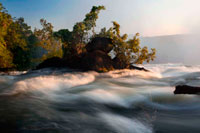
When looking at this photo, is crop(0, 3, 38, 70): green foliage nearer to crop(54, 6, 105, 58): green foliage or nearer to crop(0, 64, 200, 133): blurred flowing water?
crop(54, 6, 105, 58): green foliage

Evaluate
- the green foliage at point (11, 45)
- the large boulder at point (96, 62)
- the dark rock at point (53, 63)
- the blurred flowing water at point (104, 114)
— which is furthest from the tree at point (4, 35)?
the blurred flowing water at point (104, 114)

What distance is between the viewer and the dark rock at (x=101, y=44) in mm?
21078

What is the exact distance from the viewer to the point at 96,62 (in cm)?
1927

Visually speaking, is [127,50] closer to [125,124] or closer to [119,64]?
[119,64]

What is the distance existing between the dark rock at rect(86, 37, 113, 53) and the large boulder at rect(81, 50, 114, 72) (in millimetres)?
966

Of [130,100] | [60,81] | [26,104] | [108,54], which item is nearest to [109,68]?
[108,54]

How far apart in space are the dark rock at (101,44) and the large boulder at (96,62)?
3.17 ft

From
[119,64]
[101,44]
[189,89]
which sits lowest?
[189,89]

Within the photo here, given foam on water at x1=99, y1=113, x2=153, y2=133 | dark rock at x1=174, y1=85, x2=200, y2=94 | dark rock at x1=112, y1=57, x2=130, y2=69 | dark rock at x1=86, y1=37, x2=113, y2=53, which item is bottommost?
foam on water at x1=99, y1=113, x2=153, y2=133

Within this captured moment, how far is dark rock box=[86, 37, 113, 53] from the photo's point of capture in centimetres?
2108

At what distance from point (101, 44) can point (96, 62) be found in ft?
9.07

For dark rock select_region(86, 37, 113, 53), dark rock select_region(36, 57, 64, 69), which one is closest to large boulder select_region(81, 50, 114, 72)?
dark rock select_region(86, 37, 113, 53)

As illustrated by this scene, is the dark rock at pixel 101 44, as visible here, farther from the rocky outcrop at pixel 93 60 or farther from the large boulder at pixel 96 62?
the large boulder at pixel 96 62

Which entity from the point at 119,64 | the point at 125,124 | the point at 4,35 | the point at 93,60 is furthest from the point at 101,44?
the point at 125,124
